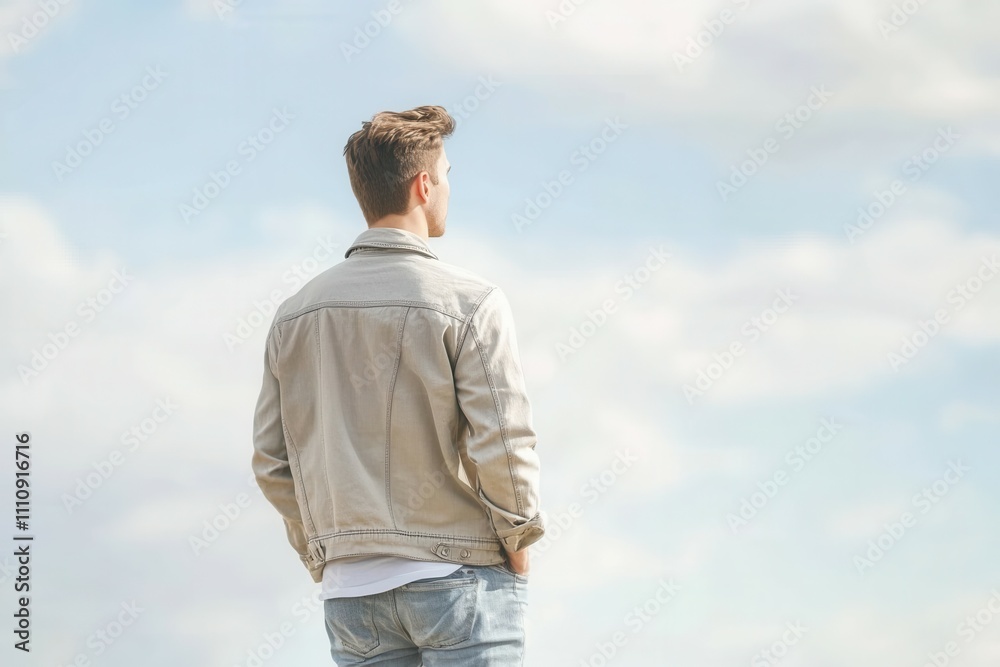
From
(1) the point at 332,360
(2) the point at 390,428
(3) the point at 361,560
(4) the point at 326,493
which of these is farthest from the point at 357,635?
(1) the point at 332,360

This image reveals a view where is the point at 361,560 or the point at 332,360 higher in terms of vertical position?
the point at 332,360

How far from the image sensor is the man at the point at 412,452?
250 centimetres

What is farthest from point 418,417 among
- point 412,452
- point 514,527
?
point 514,527

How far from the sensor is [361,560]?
101 inches

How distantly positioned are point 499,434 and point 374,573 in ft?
1.53

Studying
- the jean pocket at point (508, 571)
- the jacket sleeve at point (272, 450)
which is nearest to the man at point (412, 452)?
the jean pocket at point (508, 571)

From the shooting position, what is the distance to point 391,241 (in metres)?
2.67

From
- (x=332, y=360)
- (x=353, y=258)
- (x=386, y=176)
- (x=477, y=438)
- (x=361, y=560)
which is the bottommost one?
(x=361, y=560)

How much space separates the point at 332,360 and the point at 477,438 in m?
0.42

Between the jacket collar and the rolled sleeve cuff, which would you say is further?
the jacket collar

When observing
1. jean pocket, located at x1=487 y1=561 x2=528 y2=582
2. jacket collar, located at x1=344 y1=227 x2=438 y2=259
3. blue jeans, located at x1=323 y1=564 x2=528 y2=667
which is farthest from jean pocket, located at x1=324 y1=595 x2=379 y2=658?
jacket collar, located at x1=344 y1=227 x2=438 y2=259

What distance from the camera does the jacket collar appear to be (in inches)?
105

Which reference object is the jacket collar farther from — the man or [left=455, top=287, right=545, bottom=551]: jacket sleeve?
[left=455, top=287, right=545, bottom=551]: jacket sleeve

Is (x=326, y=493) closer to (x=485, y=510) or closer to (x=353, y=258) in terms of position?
(x=485, y=510)
